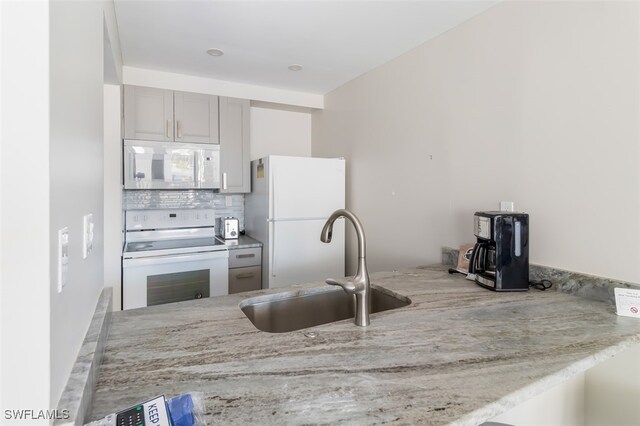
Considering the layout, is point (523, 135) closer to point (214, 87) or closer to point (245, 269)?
point (245, 269)

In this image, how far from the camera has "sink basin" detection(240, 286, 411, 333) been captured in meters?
1.41

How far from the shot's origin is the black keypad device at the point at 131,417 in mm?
591

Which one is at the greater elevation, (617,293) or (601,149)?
(601,149)

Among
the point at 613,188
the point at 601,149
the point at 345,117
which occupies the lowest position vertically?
the point at 613,188

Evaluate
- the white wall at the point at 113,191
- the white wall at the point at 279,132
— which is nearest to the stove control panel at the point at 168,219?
the white wall at the point at 113,191

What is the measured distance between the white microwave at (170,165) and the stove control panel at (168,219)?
394 millimetres

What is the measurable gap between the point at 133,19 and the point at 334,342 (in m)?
2.22

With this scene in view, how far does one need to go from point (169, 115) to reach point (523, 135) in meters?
2.65

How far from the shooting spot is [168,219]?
3.11 m

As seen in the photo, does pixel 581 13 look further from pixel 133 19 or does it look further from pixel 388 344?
pixel 133 19

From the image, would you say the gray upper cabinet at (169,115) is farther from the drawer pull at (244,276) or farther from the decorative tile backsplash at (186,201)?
the drawer pull at (244,276)

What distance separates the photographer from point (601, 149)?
1396 mm
